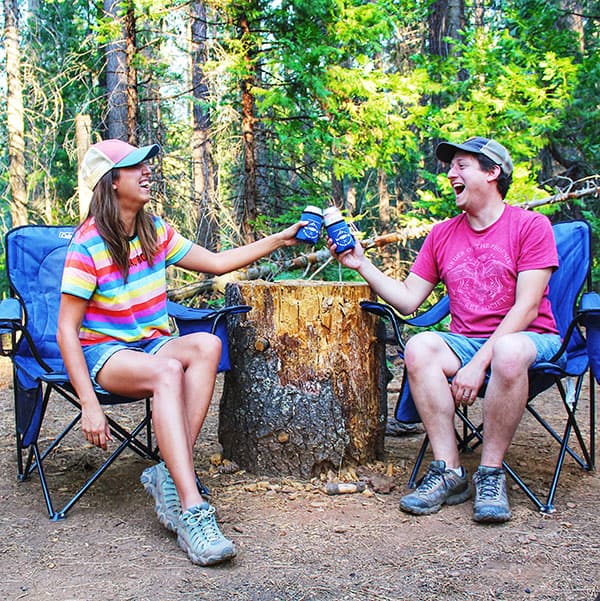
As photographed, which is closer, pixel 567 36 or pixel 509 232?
pixel 509 232

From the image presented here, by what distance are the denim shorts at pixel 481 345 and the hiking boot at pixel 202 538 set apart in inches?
42.7

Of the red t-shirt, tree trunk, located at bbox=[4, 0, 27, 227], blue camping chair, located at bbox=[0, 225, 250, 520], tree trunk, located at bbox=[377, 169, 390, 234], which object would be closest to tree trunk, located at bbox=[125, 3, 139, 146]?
tree trunk, located at bbox=[4, 0, 27, 227]

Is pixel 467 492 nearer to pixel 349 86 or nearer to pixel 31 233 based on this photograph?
pixel 31 233

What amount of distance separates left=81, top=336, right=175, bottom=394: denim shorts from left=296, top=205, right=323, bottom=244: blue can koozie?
64 cm

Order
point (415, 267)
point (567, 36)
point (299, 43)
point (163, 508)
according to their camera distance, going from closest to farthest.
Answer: point (163, 508), point (415, 267), point (299, 43), point (567, 36)

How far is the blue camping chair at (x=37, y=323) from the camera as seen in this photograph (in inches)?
101

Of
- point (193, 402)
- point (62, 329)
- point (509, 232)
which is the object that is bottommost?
point (193, 402)

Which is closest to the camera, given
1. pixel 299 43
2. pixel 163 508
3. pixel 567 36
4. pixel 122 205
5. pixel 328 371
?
pixel 163 508

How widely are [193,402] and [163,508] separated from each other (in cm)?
36

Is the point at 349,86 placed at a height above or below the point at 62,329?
above

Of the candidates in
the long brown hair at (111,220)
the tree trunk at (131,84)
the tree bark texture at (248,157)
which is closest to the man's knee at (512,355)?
the long brown hair at (111,220)

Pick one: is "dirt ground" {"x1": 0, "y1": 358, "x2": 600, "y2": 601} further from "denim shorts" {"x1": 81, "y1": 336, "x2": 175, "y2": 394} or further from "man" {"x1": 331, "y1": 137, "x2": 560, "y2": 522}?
"denim shorts" {"x1": 81, "y1": 336, "x2": 175, "y2": 394}

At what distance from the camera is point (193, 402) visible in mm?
2270

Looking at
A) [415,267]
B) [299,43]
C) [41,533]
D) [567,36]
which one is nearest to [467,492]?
[415,267]
